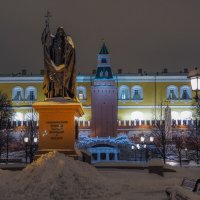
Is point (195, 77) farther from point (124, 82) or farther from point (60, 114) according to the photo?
point (124, 82)

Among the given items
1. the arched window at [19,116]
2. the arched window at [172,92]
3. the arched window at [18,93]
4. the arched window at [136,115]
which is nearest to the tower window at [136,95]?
the arched window at [136,115]

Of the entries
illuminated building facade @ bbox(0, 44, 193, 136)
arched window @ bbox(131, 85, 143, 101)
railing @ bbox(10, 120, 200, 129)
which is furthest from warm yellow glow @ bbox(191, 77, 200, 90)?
arched window @ bbox(131, 85, 143, 101)

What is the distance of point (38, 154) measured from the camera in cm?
1866

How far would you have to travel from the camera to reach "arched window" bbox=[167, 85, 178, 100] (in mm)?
88562

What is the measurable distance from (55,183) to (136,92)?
249ft

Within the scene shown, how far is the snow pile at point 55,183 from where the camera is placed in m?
13.1

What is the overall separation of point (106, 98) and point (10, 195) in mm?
69464

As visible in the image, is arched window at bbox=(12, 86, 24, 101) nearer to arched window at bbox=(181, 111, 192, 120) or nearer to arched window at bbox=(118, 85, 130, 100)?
arched window at bbox=(118, 85, 130, 100)

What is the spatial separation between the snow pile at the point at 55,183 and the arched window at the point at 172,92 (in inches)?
2949

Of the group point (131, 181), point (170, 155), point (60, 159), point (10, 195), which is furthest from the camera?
point (170, 155)

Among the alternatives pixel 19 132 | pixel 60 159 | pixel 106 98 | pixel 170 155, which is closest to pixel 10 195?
pixel 60 159

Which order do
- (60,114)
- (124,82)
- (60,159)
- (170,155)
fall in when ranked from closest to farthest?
(60,159) → (60,114) → (170,155) → (124,82)

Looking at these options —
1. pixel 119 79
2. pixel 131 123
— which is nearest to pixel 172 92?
pixel 119 79

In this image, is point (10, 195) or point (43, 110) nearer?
point (10, 195)
